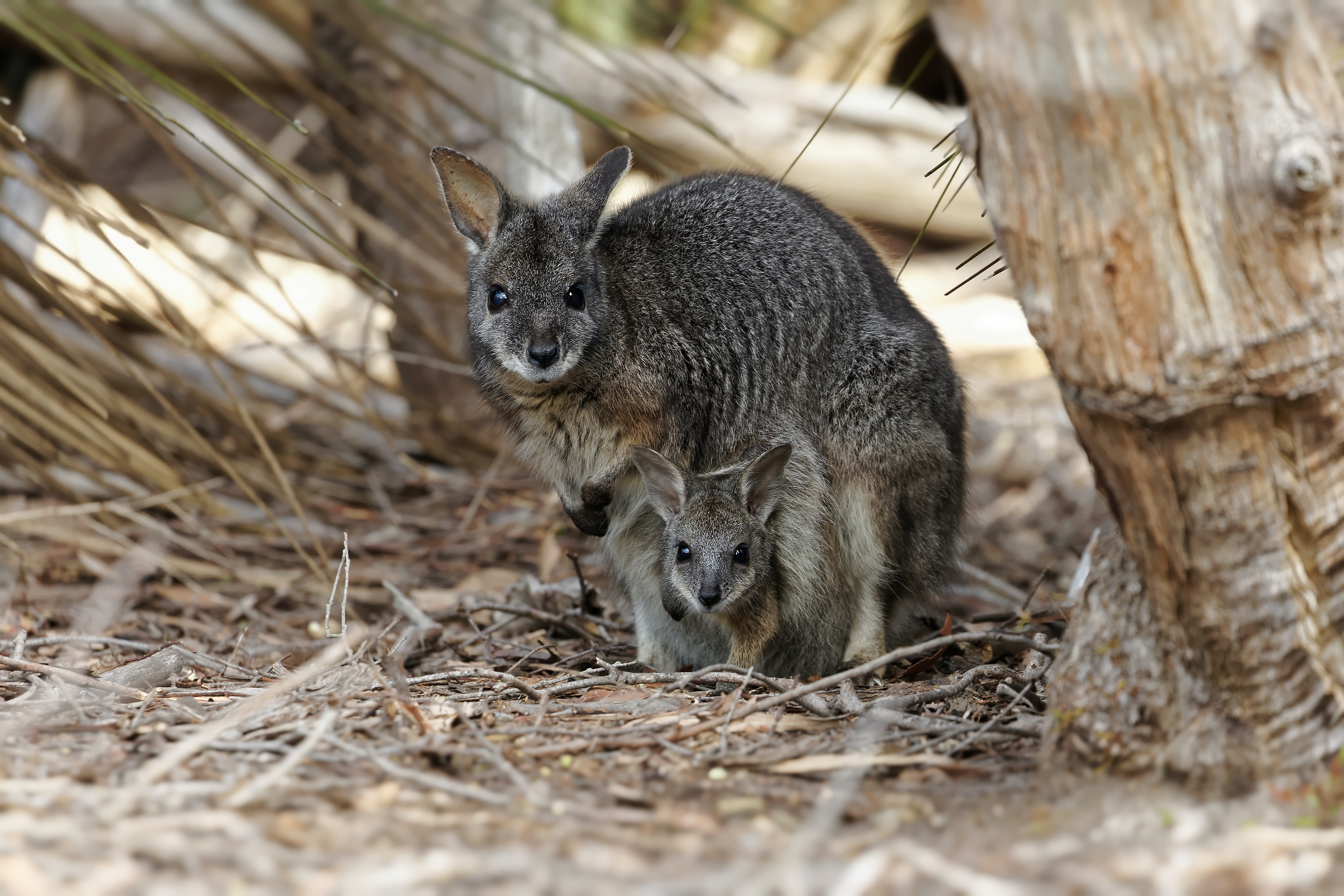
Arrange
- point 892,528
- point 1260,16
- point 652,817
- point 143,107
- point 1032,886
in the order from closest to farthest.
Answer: point 1032,886 → point 1260,16 → point 652,817 → point 143,107 → point 892,528

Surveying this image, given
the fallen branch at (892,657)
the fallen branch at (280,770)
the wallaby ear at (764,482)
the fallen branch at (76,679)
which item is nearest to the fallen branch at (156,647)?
the fallen branch at (76,679)

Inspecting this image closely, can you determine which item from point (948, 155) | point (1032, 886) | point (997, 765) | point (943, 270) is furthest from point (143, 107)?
point (943, 270)

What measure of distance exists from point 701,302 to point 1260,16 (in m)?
2.27

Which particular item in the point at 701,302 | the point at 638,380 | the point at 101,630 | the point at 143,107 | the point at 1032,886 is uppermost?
the point at 143,107

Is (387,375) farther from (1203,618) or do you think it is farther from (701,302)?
(1203,618)

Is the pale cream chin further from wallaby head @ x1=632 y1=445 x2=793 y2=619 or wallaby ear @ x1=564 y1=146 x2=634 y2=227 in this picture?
wallaby ear @ x1=564 y1=146 x2=634 y2=227

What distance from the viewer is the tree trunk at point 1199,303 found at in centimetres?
212

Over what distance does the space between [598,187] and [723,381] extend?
0.75 meters

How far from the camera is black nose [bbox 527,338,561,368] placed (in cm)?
387

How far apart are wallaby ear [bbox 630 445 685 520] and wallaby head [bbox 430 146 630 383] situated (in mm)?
367

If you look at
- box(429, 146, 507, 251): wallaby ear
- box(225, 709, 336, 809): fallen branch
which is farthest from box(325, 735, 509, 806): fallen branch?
Answer: box(429, 146, 507, 251): wallaby ear

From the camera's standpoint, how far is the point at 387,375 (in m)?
7.64

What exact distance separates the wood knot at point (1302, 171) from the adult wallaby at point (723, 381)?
1961 mm

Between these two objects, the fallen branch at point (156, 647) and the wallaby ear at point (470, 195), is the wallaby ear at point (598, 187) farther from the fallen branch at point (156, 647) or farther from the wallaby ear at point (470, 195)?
the fallen branch at point (156, 647)
